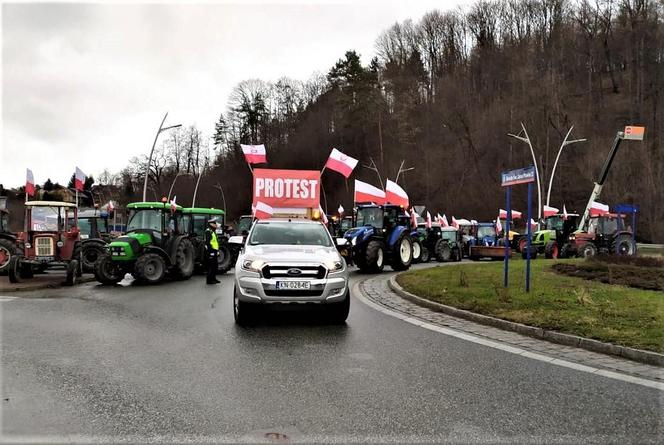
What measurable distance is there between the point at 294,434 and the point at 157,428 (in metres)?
1.14

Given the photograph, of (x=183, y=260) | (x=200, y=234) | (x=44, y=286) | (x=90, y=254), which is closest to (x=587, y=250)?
(x=200, y=234)

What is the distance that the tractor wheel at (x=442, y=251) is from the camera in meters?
28.7

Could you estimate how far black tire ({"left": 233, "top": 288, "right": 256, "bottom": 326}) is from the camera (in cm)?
888

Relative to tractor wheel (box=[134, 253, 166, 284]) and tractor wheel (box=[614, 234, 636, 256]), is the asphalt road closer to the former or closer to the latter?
tractor wheel (box=[134, 253, 166, 284])

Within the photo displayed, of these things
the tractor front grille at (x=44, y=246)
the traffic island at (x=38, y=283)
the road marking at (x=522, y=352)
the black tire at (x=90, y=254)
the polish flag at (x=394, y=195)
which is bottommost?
the traffic island at (x=38, y=283)

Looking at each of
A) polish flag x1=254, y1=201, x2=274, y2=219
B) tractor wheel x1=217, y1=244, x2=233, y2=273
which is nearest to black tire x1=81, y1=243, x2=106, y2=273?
tractor wheel x1=217, y1=244, x2=233, y2=273

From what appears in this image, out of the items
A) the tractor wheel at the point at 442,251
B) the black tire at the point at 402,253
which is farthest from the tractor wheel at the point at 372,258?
the tractor wheel at the point at 442,251

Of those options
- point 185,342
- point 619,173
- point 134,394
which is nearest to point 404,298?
point 185,342

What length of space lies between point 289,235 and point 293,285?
5.68 feet

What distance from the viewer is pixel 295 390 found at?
5.49 meters

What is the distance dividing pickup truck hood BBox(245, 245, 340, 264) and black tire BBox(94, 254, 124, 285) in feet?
27.3

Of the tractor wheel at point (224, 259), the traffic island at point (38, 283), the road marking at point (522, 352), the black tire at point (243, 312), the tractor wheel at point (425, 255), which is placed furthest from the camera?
the tractor wheel at point (425, 255)

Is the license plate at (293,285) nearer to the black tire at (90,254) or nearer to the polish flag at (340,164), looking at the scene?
the black tire at (90,254)

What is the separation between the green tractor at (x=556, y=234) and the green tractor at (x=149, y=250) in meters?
19.6
